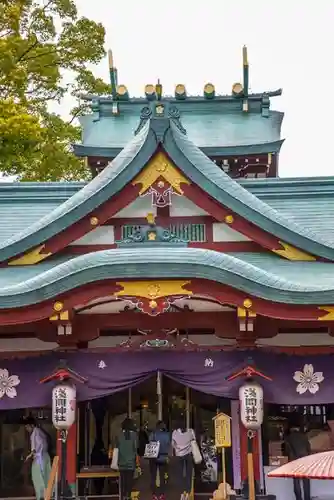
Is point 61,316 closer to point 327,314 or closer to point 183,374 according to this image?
point 183,374

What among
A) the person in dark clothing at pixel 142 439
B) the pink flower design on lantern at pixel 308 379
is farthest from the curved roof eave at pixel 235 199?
the person in dark clothing at pixel 142 439

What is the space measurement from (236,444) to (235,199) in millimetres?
3566

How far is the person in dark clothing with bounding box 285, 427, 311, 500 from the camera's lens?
1032 cm

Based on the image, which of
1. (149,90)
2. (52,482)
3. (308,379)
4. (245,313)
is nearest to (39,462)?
(52,482)

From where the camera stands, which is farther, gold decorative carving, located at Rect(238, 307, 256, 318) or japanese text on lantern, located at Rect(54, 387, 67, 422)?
japanese text on lantern, located at Rect(54, 387, 67, 422)

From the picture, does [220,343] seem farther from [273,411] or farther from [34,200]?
[34,200]

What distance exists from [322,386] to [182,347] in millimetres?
2031

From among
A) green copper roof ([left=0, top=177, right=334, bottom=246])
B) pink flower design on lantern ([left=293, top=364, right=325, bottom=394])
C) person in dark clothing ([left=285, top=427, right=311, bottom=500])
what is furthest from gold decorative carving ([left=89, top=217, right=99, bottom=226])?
person in dark clothing ([left=285, top=427, right=311, bottom=500])

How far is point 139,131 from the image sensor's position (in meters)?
12.1

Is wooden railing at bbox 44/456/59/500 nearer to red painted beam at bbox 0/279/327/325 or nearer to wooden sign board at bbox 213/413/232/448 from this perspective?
red painted beam at bbox 0/279/327/325

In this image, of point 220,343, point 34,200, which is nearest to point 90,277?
point 220,343

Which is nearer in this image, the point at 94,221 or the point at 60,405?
the point at 60,405

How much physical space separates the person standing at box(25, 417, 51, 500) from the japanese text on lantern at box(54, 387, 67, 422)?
90 centimetres

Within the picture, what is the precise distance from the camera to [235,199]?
35.8 feet
